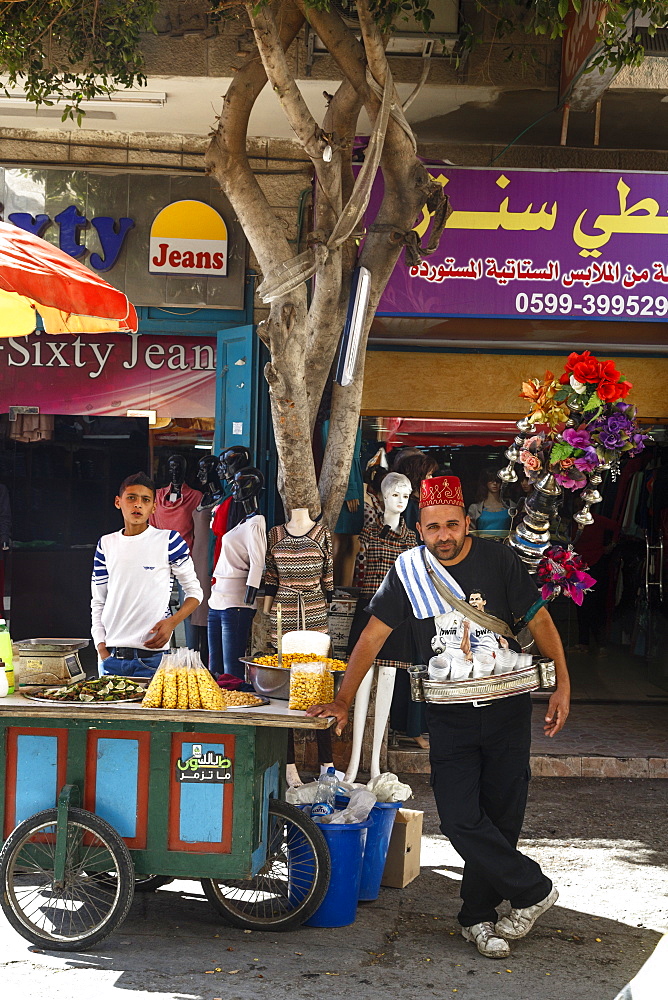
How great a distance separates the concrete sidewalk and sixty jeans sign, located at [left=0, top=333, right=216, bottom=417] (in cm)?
495

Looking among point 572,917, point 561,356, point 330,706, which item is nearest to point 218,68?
point 561,356

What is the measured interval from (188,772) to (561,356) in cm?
636

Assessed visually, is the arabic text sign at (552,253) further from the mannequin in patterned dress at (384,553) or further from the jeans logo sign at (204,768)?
the jeans logo sign at (204,768)

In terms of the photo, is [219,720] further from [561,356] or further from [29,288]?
[561,356]

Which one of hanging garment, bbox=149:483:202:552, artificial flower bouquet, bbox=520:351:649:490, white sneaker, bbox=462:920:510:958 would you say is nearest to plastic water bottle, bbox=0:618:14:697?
white sneaker, bbox=462:920:510:958

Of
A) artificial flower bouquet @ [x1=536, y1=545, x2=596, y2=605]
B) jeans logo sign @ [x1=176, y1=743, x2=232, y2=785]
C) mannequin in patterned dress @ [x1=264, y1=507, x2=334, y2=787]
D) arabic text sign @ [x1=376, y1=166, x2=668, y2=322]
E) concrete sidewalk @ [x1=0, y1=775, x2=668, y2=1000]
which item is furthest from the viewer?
arabic text sign @ [x1=376, y1=166, x2=668, y2=322]

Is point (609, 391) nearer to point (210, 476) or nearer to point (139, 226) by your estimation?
point (210, 476)

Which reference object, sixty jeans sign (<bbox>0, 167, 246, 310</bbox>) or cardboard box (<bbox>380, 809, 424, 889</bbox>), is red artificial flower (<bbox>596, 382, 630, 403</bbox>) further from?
sixty jeans sign (<bbox>0, 167, 246, 310</bbox>)

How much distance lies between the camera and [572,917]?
492 centimetres

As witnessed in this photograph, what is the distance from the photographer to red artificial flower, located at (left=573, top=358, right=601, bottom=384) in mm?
5605

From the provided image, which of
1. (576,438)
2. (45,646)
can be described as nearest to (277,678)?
(45,646)

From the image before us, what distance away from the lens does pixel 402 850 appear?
17.1 feet

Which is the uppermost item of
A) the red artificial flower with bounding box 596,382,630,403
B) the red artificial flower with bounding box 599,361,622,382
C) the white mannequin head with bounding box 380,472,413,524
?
the red artificial flower with bounding box 599,361,622,382

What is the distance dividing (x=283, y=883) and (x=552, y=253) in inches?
220
